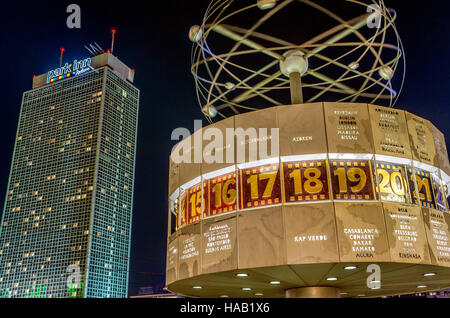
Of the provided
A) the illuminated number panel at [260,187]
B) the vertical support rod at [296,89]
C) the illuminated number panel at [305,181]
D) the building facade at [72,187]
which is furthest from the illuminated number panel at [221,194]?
the building facade at [72,187]

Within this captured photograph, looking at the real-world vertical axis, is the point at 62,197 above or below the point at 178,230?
above

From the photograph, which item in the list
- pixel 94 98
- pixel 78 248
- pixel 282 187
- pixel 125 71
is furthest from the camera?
pixel 125 71

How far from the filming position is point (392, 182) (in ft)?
50.2

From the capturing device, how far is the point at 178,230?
725 inches

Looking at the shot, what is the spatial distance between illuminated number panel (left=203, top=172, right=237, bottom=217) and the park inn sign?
18698cm

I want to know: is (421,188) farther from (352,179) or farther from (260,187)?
(260,187)

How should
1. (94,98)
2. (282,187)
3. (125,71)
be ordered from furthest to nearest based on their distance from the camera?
(125,71)
(94,98)
(282,187)

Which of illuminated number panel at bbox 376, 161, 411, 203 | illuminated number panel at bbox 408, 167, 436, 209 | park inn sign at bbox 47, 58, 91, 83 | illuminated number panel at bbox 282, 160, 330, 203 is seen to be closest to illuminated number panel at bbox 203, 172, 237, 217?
illuminated number panel at bbox 282, 160, 330, 203

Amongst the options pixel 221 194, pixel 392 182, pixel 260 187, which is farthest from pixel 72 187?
pixel 392 182

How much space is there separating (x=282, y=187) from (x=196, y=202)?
14.8 ft

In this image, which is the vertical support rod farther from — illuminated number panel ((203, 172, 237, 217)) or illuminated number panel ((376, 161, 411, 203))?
illuminated number panel ((376, 161, 411, 203))
